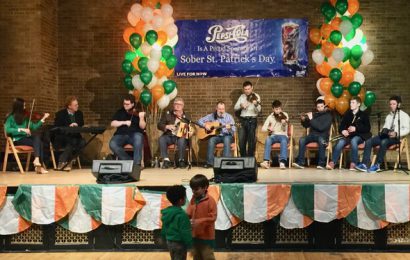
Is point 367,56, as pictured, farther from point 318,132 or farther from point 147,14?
point 147,14

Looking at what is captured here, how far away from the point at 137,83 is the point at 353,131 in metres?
3.36

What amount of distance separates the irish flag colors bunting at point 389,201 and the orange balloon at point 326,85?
126 inches

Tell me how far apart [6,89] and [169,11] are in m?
3.01

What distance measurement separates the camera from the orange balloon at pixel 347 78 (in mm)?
8047

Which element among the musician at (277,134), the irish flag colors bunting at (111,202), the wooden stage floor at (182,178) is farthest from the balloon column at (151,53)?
the irish flag colors bunting at (111,202)

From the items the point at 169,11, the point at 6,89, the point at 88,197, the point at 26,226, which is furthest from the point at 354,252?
the point at 6,89

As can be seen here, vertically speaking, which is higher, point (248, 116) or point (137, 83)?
point (137, 83)

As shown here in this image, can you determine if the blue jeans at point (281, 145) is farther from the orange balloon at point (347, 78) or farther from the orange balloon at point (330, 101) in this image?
the orange balloon at point (347, 78)

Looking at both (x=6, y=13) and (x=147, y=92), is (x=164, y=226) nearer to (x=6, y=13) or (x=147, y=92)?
(x=147, y=92)

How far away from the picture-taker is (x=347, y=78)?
8.05 meters

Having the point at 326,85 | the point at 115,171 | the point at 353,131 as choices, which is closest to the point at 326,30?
the point at 326,85

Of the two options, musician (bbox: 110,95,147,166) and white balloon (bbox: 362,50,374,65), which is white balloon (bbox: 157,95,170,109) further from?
white balloon (bbox: 362,50,374,65)

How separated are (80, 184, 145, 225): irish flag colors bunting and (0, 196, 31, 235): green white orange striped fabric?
26.1 inches

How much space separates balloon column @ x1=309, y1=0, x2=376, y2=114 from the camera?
26.3 ft
